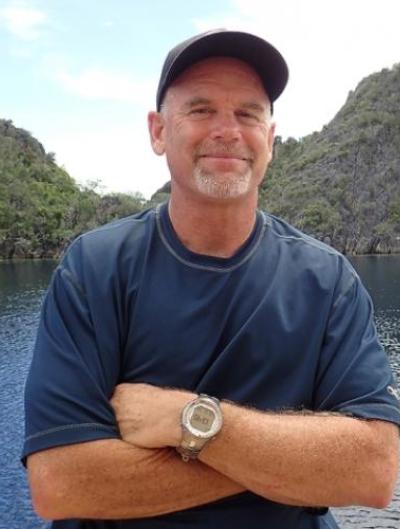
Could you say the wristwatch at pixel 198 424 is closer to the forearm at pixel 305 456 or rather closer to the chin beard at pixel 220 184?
the forearm at pixel 305 456

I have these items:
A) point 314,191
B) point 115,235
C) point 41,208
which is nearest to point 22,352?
point 115,235

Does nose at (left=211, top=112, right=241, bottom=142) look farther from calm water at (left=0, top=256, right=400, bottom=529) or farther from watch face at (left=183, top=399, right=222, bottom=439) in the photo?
calm water at (left=0, top=256, right=400, bottom=529)

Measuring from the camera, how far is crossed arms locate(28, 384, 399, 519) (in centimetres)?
207

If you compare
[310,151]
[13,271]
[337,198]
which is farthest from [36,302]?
[310,151]

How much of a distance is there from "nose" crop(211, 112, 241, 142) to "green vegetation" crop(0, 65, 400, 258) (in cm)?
11769

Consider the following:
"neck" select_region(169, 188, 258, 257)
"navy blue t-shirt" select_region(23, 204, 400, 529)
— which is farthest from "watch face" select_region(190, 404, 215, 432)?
"neck" select_region(169, 188, 258, 257)

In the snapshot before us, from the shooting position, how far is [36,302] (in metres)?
62.9

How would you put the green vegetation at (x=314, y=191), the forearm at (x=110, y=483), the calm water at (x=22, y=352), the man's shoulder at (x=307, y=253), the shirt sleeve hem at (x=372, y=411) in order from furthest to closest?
the green vegetation at (x=314, y=191), the calm water at (x=22, y=352), the man's shoulder at (x=307, y=253), the shirt sleeve hem at (x=372, y=411), the forearm at (x=110, y=483)

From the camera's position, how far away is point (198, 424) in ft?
6.86

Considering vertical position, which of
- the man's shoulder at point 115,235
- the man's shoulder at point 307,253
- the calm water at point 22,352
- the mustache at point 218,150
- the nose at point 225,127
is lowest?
the calm water at point 22,352

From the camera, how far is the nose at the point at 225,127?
227cm

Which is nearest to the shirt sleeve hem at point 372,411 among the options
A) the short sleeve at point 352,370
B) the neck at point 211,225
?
the short sleeve at point 352,370

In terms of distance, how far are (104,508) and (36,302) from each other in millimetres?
63177

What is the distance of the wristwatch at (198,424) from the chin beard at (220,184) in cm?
76
